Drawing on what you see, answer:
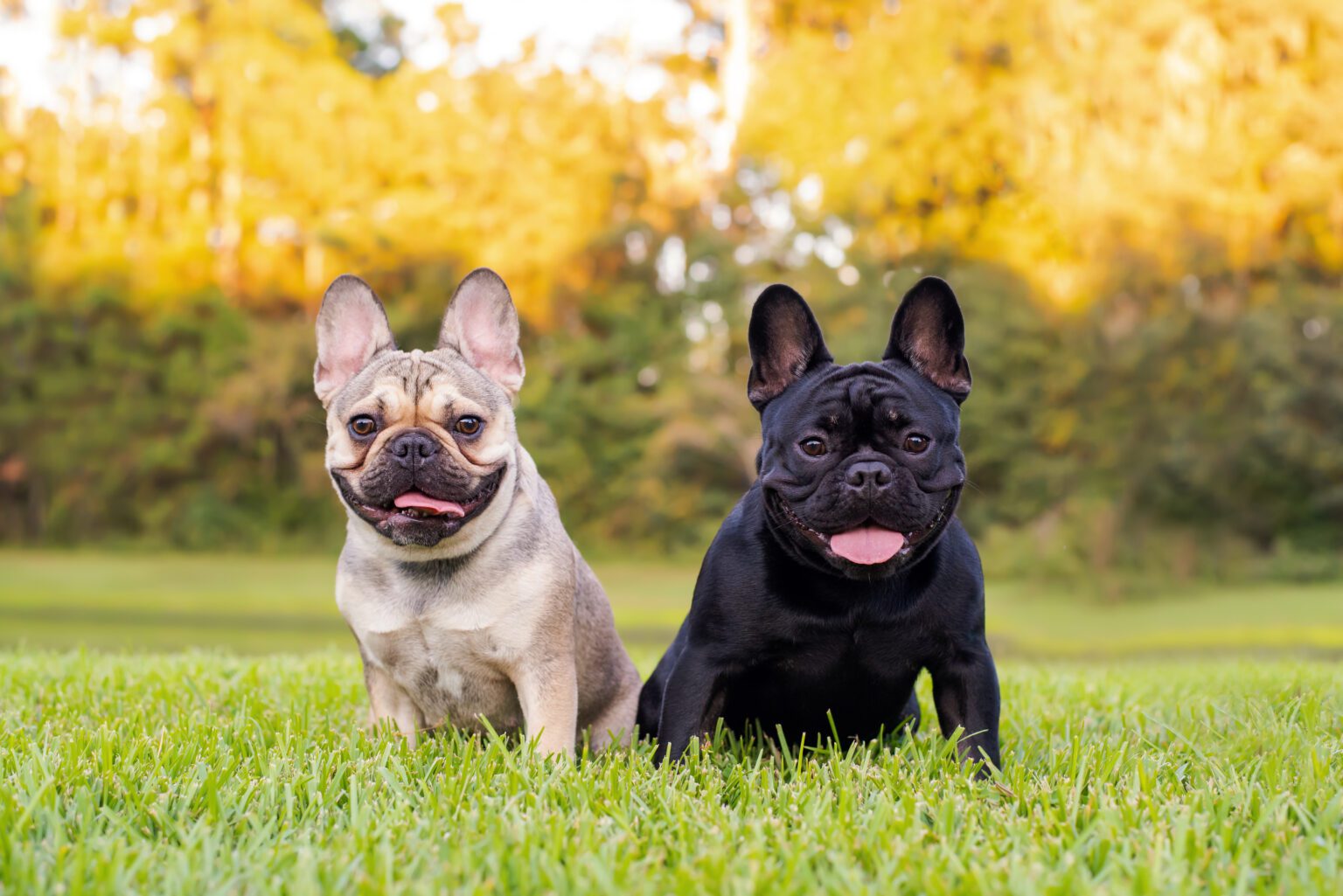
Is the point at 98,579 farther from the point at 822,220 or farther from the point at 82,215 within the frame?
the point at 822,220

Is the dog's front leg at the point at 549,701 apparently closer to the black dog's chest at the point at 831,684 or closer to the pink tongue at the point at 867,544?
the black dog's chest at the point at 831,684

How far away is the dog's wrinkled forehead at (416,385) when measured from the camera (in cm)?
387

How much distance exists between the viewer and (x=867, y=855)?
2.63 metres

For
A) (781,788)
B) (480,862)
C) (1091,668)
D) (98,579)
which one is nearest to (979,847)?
(781,788)

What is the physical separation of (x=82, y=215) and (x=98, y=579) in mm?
13540

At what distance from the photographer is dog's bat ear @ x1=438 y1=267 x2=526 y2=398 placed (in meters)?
4.19

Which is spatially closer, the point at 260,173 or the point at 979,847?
the point at 979,847

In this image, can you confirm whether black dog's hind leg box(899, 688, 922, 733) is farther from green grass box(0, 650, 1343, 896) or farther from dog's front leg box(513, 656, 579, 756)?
dog's front leg box(513, 656, 579, 756)

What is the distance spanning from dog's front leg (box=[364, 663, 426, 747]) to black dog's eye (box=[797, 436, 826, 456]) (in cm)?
166

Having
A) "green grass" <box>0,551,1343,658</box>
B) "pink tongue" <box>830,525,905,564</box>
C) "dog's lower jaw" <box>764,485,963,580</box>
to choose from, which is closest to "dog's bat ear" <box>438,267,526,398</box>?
"dog's lower jaw" <box>764,485,963,580</box>

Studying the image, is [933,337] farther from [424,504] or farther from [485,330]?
[424,504]

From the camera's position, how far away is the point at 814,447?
3.52 m

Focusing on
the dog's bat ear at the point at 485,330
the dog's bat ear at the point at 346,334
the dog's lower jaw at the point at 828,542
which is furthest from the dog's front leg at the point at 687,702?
the dog's bat ear at the point at 346,334

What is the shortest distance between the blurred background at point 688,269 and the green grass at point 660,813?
9.84 meters
